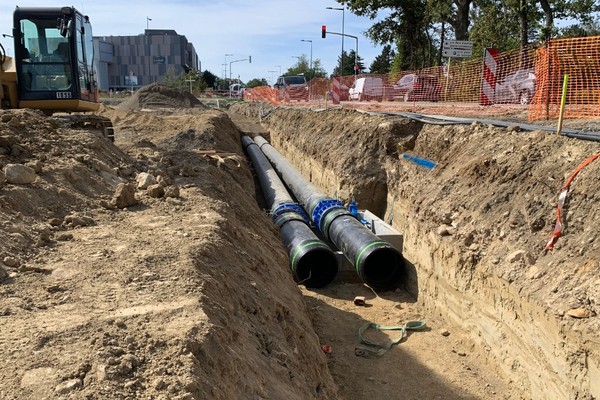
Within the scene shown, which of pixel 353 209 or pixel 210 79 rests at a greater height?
→ pixel 210 79

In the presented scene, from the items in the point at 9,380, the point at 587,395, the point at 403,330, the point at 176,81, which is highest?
the point at 176,81

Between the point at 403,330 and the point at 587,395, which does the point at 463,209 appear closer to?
the point at 403,330

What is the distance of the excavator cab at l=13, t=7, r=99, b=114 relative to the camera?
10.1 metres

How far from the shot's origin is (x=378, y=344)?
22.2 feet

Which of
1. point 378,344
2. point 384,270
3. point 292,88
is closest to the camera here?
point 378,344

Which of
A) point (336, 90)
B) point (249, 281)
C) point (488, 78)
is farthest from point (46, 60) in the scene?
point (336, 90)

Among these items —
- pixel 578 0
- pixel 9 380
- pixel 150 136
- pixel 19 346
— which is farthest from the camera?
pixel 578 0

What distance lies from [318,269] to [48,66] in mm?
7150

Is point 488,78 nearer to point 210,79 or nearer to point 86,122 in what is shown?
point 86,122

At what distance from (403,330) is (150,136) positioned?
12231 mm

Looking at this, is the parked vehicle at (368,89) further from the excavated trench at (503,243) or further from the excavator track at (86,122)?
the excavator track at (86,122)

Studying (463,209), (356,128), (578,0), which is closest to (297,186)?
(356,128)

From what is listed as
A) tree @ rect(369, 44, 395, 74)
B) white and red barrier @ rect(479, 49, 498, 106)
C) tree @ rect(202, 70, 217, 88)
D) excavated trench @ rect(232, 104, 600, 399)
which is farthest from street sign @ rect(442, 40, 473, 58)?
tree @ rect(202, 70, 217, 88)

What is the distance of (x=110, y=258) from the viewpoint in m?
4.23
